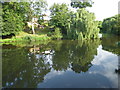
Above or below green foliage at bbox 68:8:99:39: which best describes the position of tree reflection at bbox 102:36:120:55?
below

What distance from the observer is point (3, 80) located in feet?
16.9

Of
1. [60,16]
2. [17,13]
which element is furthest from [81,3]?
[17,13]

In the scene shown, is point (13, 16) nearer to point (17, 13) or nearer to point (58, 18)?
point (17, 13)

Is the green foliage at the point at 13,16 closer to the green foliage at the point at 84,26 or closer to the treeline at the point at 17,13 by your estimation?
the treeline at the point at 17,13

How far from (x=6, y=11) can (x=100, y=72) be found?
2350 cm

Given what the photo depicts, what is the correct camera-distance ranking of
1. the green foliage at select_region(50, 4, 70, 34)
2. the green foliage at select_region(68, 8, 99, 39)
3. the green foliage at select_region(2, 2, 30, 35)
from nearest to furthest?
the green foliage at select_region(68, 8, 99, 39) → the green foliage at select_region(2, 2, 30, 35) → the green foliage at select_region(50, 4, 70, 34)

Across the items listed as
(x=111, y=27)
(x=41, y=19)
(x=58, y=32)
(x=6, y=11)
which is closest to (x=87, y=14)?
(x=58, y=32)

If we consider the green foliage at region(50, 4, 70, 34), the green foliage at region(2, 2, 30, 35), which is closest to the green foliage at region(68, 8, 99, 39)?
the green foliage at region(50, 4, 70, 34)

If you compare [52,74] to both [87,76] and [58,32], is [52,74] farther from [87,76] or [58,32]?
[58,32]

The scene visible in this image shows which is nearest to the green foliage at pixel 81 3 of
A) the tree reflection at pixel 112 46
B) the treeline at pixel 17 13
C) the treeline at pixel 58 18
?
the treeline at pixel 58 18

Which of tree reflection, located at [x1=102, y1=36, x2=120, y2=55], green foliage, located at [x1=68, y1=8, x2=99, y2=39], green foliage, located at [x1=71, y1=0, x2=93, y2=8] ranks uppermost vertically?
green foliage, located at [x1=71, y1=0, x2=93, y2=8]

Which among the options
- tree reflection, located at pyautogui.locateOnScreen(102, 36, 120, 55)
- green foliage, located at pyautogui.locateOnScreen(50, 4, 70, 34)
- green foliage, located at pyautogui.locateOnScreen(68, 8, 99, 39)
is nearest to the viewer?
tree reflection, located at pyautogui.locateOnScreen(102, 36, 120, 55)

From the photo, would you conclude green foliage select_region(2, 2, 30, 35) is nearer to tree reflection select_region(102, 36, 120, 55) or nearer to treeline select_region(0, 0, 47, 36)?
treeline select_region(0, 0, 47, 36)

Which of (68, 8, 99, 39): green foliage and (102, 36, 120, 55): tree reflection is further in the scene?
(68, 8, 99, 39): green foliage
